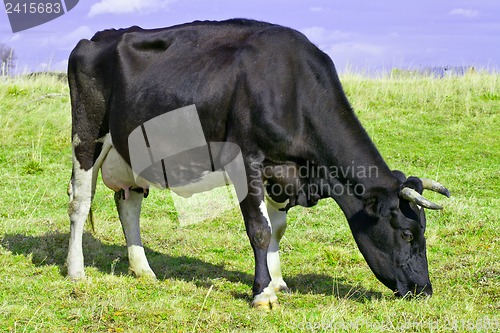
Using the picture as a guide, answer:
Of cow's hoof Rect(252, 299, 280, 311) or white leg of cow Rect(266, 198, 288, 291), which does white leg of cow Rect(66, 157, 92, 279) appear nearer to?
white leg of cow Rect(266, 198, 288, 291)

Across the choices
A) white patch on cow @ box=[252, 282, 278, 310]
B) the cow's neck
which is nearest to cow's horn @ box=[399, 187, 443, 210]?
the cow's neck

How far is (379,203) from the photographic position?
6.53 meters

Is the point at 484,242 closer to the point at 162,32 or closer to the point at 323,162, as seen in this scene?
the point at 323,162

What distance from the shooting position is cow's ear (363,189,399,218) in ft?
21.3

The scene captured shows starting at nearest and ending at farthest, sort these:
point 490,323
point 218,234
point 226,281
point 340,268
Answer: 1. point 490,323
2. point 226,281
3. point 340,268
4. point 218,234

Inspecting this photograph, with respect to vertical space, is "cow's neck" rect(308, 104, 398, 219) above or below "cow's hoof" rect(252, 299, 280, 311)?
above

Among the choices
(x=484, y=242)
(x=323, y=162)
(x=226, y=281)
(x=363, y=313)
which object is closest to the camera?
(x=363, y=313)

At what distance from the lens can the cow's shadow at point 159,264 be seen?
285 inches

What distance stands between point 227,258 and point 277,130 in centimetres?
251

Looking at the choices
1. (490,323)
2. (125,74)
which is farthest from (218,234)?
(490,323)

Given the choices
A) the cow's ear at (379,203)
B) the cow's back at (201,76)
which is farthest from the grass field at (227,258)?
the cow's back at (201,76)

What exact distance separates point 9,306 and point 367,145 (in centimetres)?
329

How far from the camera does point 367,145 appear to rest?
263 inches

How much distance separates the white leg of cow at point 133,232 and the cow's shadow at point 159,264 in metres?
0.18
